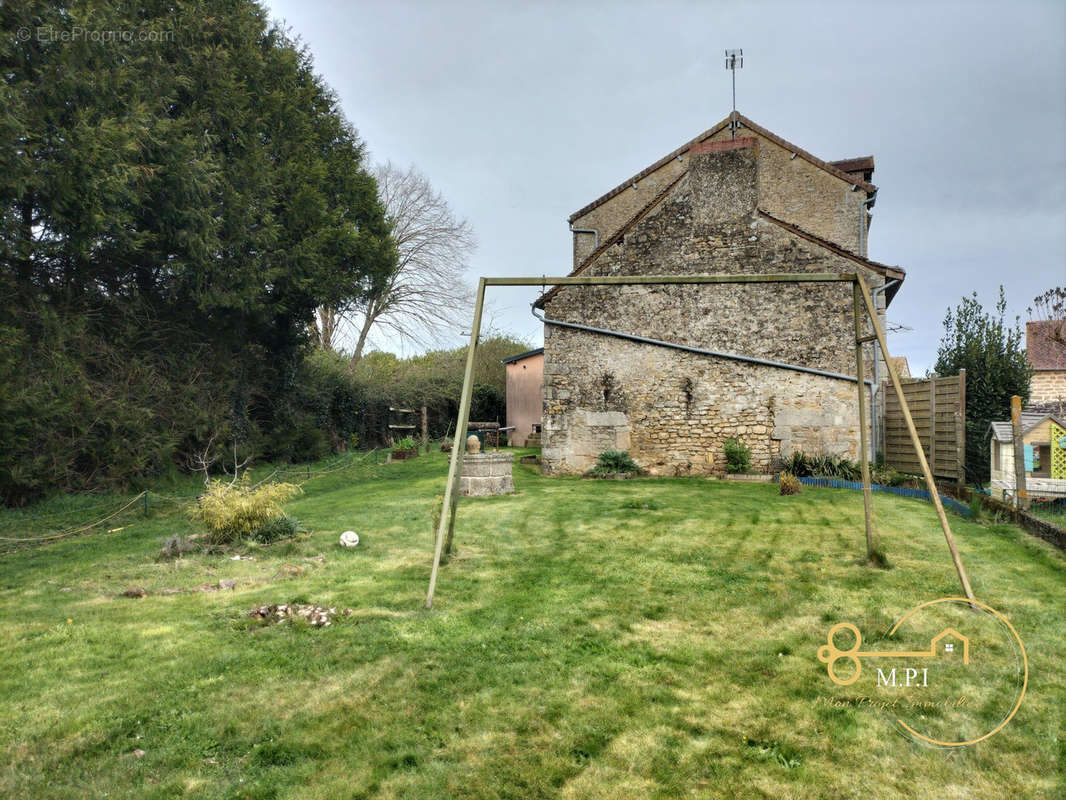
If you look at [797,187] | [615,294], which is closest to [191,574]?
[615,294]

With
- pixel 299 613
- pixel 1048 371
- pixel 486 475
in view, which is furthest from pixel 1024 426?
pixel 1048 371

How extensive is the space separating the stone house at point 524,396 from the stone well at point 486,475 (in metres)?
12.3

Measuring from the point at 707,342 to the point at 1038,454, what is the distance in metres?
6.77

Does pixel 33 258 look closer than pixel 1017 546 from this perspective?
No

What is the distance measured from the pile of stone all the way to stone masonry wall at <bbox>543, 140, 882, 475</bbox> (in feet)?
33.1

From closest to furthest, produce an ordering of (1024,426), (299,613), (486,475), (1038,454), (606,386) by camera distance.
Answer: (299,613)
(1024,426)
(1038,454)
(486,475)
(606,386)

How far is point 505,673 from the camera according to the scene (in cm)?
373

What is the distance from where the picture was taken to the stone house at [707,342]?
43.1 feet

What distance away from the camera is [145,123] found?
11680 mm

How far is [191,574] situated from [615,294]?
11089mm

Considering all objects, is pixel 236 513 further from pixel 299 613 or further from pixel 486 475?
pixel 486 475

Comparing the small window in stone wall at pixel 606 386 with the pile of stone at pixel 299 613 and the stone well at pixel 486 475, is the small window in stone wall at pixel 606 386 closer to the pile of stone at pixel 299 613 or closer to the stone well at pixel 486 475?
the stone well at pixel 486 475

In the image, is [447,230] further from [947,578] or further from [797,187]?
[947,578]

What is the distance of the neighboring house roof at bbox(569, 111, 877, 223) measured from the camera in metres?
17.0
